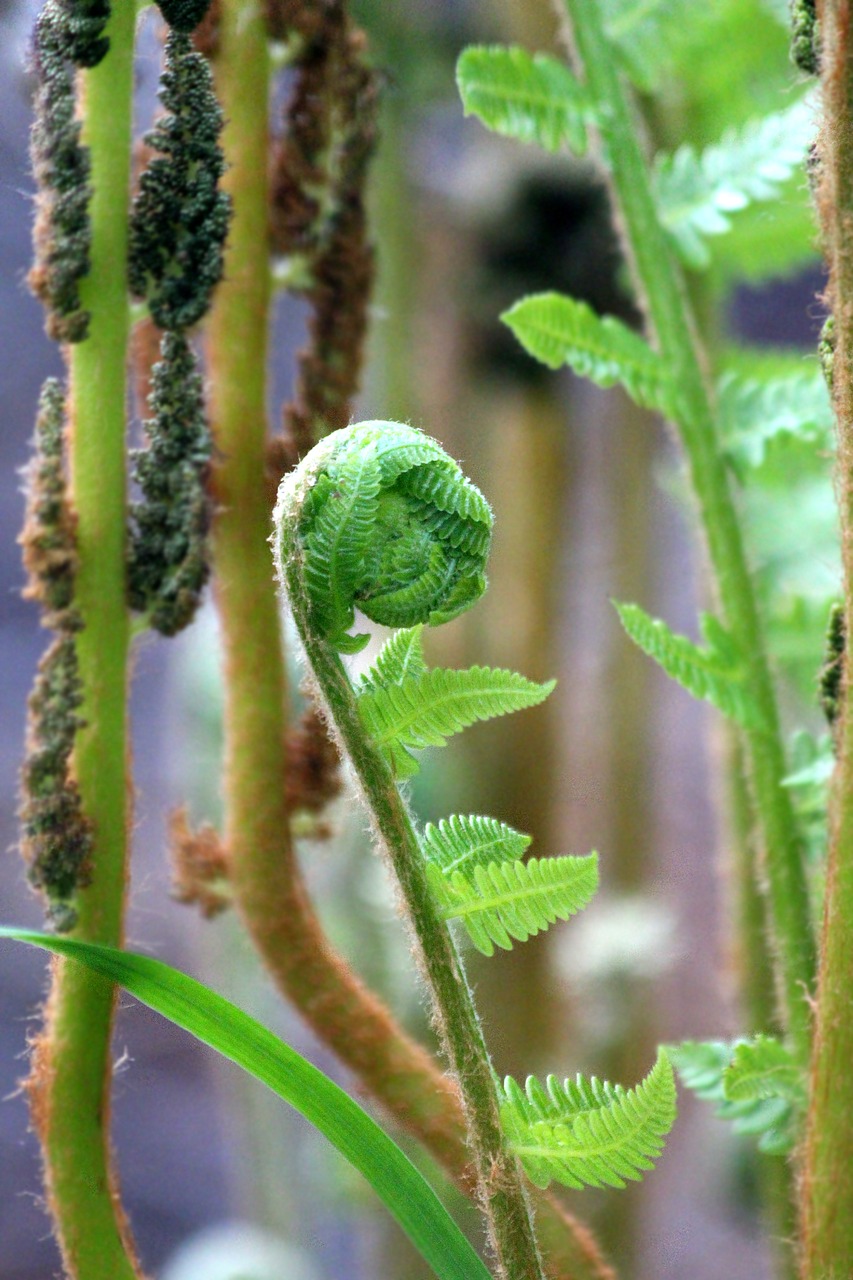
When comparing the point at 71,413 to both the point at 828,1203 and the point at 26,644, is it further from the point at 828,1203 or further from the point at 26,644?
the point at 26,644

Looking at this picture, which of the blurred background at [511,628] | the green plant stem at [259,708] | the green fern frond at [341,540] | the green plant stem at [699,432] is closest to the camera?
the green fern frond at [341,540]

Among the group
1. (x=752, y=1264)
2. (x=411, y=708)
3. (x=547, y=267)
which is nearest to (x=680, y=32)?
(x=547, y=267)

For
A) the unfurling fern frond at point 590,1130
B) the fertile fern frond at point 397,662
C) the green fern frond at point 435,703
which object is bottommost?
the unfurling fern frond at point 590,1130

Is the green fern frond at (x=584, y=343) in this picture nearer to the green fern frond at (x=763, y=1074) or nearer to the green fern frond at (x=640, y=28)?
the green fern frond at (x=640, y=28)

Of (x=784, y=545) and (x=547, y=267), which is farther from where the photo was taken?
(x=547, y=267)

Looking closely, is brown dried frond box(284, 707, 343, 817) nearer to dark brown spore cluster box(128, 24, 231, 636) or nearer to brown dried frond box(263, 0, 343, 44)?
dark brown spore cluster box(128, 24, 231, 636)

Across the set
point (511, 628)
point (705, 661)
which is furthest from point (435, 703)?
point (511, 628)

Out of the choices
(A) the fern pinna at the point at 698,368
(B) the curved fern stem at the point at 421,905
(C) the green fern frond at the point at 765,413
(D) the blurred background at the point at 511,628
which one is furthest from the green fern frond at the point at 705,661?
(D) the blurred background at the point at 511,628

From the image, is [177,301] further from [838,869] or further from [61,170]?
[838,869]
